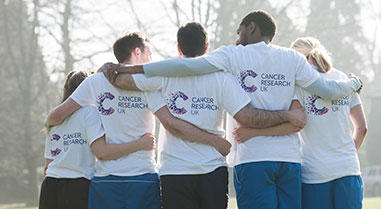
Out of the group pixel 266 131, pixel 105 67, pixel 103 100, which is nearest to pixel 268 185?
pixel 266 131

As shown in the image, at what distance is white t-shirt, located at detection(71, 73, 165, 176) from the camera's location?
4.14 metres

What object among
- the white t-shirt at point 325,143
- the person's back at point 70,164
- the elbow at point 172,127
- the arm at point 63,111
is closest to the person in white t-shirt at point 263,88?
the white t-shirt at point 325,143

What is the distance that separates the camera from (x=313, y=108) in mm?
4234

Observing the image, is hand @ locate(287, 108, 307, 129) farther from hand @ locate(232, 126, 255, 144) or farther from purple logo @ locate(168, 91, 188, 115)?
purple logo @ locate(168, 91, 188, 115)

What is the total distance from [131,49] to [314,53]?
1547mm

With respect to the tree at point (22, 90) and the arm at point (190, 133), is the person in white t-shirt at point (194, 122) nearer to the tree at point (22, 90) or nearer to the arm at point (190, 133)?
the arm at point (190, 133)

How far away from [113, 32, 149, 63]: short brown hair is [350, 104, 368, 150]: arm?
1902mm

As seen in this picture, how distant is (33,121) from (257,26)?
Answer: 26.0 m

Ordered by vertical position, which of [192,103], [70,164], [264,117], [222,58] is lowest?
[70,164]

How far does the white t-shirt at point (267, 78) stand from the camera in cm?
399

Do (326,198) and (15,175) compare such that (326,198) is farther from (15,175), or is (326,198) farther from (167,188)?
(15,175)

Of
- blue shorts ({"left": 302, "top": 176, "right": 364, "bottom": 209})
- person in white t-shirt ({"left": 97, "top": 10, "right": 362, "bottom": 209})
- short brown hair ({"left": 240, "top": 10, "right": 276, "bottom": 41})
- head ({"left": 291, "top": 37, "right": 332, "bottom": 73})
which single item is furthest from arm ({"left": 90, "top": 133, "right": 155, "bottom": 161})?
head ({"left": 291, "top": 37, "right": 332, "bottom": 73})

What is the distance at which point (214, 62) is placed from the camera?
4.02 meters

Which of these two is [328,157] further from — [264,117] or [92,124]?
[92,124]
